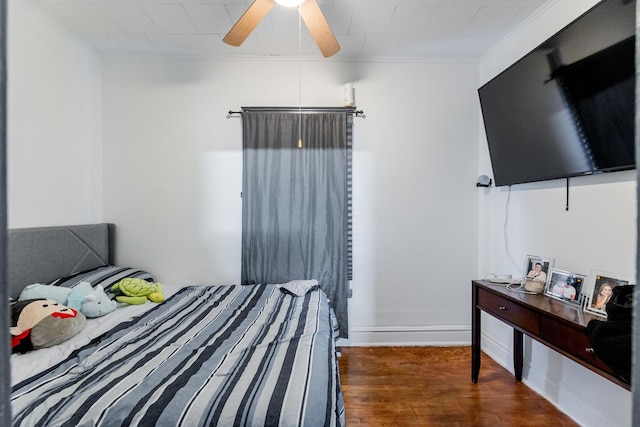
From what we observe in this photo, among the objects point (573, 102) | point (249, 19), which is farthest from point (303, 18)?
point (573, 102)

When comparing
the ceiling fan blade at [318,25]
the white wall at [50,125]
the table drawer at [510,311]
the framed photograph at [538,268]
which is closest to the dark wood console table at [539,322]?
the table drawer at [510,311]

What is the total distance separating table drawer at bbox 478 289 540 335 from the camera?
1638mm

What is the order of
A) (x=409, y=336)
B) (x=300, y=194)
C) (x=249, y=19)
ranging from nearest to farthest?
(x=249, y=19) → (x=300, y=194) → (x=409, y=336)

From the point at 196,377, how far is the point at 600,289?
1.99 meters

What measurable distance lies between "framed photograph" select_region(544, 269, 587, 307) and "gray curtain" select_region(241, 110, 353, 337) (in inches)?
57.1

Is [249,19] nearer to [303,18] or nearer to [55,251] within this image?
[303,18]

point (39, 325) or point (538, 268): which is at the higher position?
point (538, 268)

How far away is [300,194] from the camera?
2.63m

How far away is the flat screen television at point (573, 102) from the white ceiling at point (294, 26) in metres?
0.53

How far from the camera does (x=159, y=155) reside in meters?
2.71

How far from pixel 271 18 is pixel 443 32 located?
53.4 inches

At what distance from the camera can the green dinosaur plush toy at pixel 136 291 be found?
208 cm

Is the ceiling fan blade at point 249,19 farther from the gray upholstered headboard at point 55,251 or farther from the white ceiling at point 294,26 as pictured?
the gray upholstered headboard at point 55,251

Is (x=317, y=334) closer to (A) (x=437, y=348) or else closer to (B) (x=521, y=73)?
(A) (x=437, y=348)
